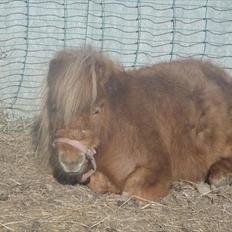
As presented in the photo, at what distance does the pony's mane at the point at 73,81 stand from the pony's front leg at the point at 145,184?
675mm

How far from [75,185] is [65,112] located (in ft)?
2.75

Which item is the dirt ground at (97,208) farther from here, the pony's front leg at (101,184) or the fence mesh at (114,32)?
the fence mesh at (114,32)

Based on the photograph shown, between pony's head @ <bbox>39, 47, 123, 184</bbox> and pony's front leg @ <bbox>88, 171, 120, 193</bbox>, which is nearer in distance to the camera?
pony's head @ <bbox>39, 47, 123, 184</bbox>

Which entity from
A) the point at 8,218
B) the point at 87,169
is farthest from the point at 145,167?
the point at 8,218

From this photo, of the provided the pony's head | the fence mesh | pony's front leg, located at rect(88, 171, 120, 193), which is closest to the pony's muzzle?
the pony's head

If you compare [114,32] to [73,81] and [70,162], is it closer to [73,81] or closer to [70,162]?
[73,81]

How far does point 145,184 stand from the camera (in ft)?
15.8

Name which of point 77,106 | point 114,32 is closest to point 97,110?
point 77,106

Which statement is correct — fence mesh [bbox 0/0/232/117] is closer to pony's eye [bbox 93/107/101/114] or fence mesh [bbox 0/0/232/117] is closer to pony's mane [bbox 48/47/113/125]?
pony's mane [bbox 48/47/113/125]

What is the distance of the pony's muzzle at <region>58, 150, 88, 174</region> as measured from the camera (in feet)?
14.2

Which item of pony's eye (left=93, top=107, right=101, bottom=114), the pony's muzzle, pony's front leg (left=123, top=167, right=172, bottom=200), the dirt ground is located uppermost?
pony's eye (left=93, top=107, right=101, bottom=114)

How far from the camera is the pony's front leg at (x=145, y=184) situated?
4805 millimetres

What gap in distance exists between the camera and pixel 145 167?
15.9ft

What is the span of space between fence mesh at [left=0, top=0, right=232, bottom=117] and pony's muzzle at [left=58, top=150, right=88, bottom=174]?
2770 mm
